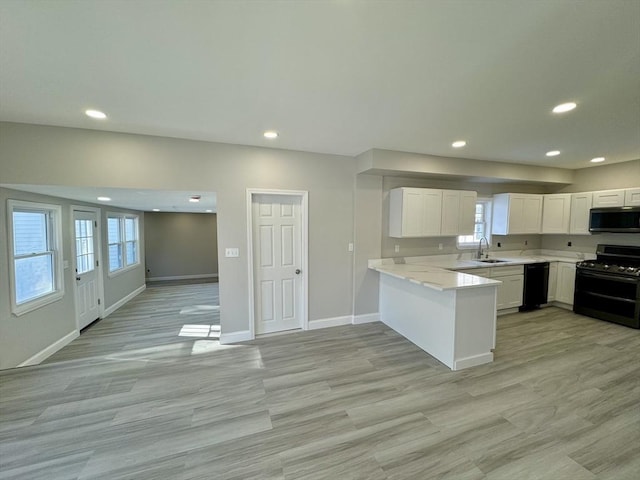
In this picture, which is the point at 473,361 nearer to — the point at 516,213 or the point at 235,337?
the point at 235,337

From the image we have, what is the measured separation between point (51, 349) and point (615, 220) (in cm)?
866

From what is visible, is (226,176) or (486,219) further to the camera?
(486,219)

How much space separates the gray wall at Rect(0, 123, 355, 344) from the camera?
9.16 ft

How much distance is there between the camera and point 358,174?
13.4ft

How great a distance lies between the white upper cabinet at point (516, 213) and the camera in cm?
501

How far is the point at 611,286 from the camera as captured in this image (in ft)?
13.8

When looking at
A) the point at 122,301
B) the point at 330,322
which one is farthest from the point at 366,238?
the point at 122,301

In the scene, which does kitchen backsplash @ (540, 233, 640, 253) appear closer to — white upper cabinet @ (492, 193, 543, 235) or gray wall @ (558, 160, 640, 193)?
white upper cabinet @ (492, 193, 543, 235)

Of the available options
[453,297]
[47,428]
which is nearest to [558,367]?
[453,297]

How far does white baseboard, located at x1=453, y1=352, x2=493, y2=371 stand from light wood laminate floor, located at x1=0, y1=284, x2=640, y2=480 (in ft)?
0.28

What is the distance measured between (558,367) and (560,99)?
2.79 m

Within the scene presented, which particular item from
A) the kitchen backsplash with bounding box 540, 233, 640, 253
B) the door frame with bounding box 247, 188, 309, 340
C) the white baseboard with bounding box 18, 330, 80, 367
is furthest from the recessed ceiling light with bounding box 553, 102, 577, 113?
the white baseboard with bounding box 18, 330, 80, 367

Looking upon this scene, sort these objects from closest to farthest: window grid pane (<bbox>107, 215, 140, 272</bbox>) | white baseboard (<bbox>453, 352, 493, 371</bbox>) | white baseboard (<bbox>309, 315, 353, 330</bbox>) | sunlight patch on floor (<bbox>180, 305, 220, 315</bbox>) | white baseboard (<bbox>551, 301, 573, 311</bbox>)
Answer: white baseboard (<bbox>453, 352, 493, 371</bbox>), white baseboard (<bbox>309, 315, 353, 330</bbox>), white baseboard (<bbox>551, 301, 573, 311</bbox>), sunlight patch on floor (<bbox>180, 305, 220, 315</bbox>), window grid pane (<bbox>107, 215, 140, 272</bbox>)

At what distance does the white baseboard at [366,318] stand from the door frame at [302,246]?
809 millimetres
